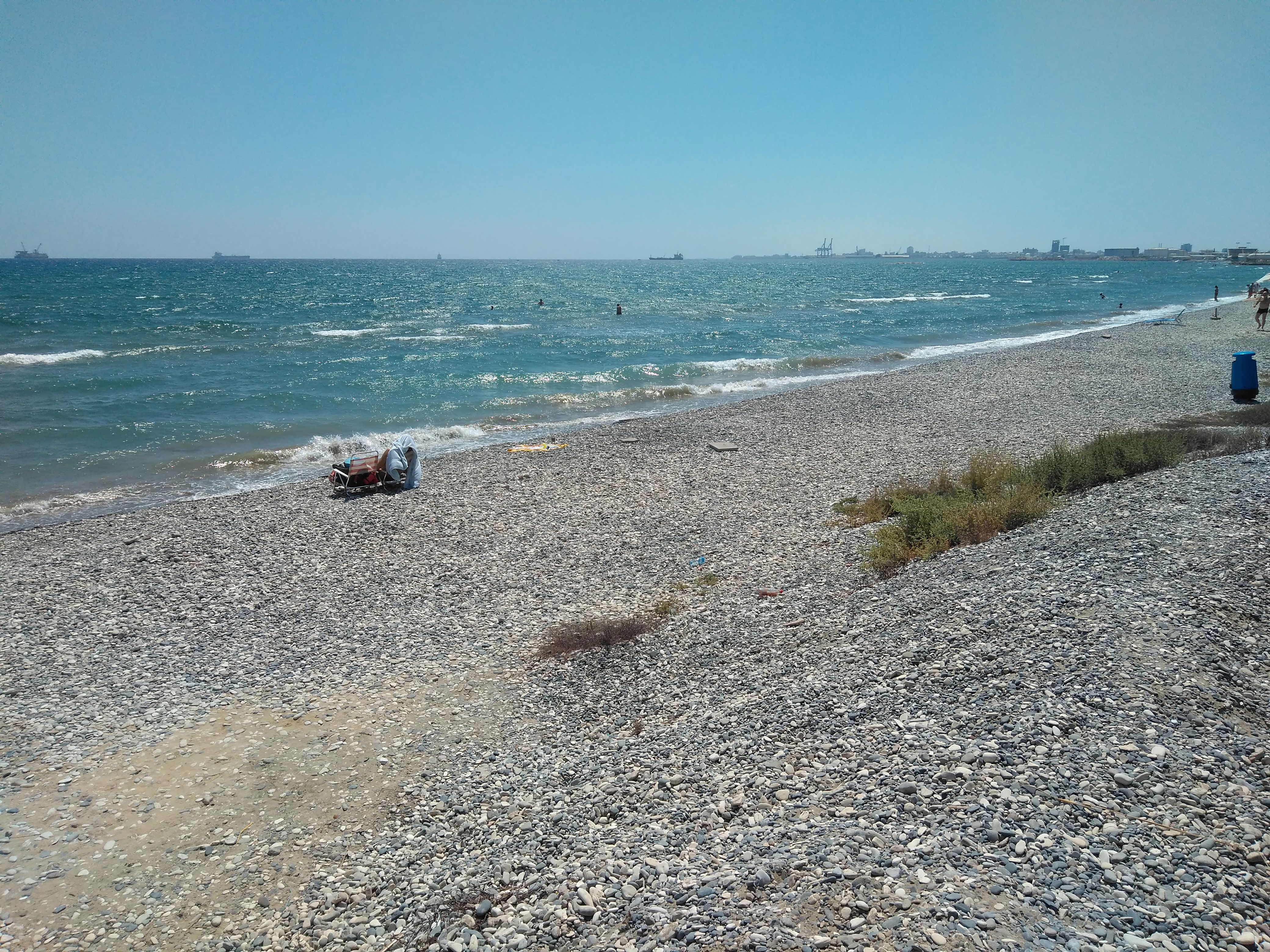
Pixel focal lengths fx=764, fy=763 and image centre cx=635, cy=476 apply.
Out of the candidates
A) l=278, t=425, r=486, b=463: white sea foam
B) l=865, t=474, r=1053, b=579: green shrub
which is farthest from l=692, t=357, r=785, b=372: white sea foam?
l=865, t=474, r=1053, b=579: green shrub

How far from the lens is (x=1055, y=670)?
6.76 m

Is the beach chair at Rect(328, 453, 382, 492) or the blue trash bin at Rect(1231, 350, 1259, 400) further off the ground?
the blue trash bin at Rect(1231, 350, 1259, 400)

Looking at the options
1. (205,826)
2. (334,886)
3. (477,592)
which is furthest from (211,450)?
(334,886)

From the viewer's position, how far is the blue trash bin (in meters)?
20.0

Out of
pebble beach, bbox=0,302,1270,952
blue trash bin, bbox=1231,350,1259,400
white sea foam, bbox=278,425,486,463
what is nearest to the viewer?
pebble beach, bbox=0,302,1270,952

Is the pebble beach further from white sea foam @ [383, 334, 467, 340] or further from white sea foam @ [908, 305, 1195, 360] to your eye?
white sea foam @ [383, 334, 467, 340]

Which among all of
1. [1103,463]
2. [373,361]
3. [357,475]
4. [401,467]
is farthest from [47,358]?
[1103,463]

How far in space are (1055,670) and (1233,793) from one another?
1.70 meters

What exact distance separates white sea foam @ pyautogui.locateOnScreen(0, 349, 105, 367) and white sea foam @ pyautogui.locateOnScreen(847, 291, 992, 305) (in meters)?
63.0

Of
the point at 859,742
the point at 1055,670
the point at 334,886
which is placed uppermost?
the point at 1055,670

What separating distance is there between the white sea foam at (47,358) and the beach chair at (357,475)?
87.7 ft

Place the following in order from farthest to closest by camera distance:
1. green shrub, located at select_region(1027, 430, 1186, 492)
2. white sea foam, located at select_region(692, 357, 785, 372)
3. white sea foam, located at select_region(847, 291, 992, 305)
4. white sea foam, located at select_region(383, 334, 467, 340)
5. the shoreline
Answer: white sea foam, located at select_region(847, 291, 992, 305) → white sea foam, located at select_region(383, 334, 467, 340) → white sea foam, located at select_region(692, 357, 785, 372) → the shoreline → green shrub, located at select_region(1027, 430, 1186, 492)

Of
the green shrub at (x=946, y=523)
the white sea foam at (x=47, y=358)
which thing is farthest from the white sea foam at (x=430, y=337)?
the green shrub at (x=946, y=523)

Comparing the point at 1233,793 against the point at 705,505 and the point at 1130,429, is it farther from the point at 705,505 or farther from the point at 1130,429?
the point at 1130,429
